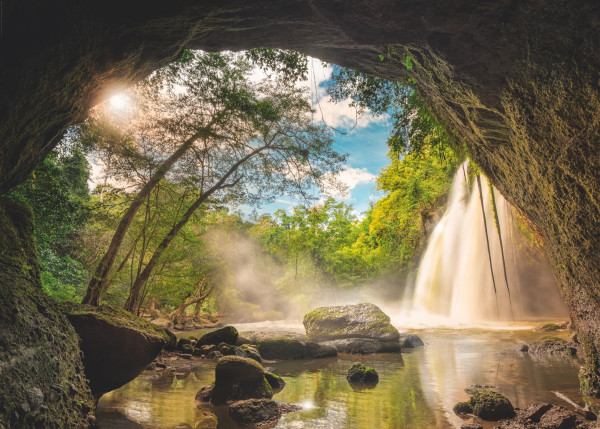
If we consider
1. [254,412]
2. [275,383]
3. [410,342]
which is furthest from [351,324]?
[254,412]

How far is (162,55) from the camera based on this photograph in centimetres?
489

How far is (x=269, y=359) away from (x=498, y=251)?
14.1 m

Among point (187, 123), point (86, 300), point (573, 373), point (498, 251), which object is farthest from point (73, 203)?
point (498, 251)

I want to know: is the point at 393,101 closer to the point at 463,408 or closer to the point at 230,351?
the point at 463,408

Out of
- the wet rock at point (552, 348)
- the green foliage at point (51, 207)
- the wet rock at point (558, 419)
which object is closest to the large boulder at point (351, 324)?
the wet rock at point (552, 348)

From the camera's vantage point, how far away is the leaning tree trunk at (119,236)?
27.7 ft

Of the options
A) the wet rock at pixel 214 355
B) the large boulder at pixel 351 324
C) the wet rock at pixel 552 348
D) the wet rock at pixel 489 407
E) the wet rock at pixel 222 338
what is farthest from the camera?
the wet rock at pixel 222 338

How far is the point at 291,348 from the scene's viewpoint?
9.48 metres

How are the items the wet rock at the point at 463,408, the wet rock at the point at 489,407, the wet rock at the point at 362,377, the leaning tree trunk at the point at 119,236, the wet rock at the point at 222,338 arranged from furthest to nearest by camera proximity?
the wet rock at the point at 222,338 → the leaning tree trunk at the point at 119,236 → the wet rock at the point at 362,377 → the wet rock at the point at 463,408 → the wet rock at the point at 489,407

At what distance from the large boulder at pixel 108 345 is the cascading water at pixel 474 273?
42.6 feet

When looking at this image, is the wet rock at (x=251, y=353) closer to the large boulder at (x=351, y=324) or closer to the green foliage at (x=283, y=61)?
the large boulder at (x=351, y=324)

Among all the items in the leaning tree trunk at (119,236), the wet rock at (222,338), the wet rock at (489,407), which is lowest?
the wet rock at (489,407)

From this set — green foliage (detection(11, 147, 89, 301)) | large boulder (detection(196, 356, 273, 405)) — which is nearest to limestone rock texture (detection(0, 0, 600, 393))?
green foliage (detection(11, 147, 89, 301))

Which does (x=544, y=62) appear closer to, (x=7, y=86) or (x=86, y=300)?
(x=7, y=86)
